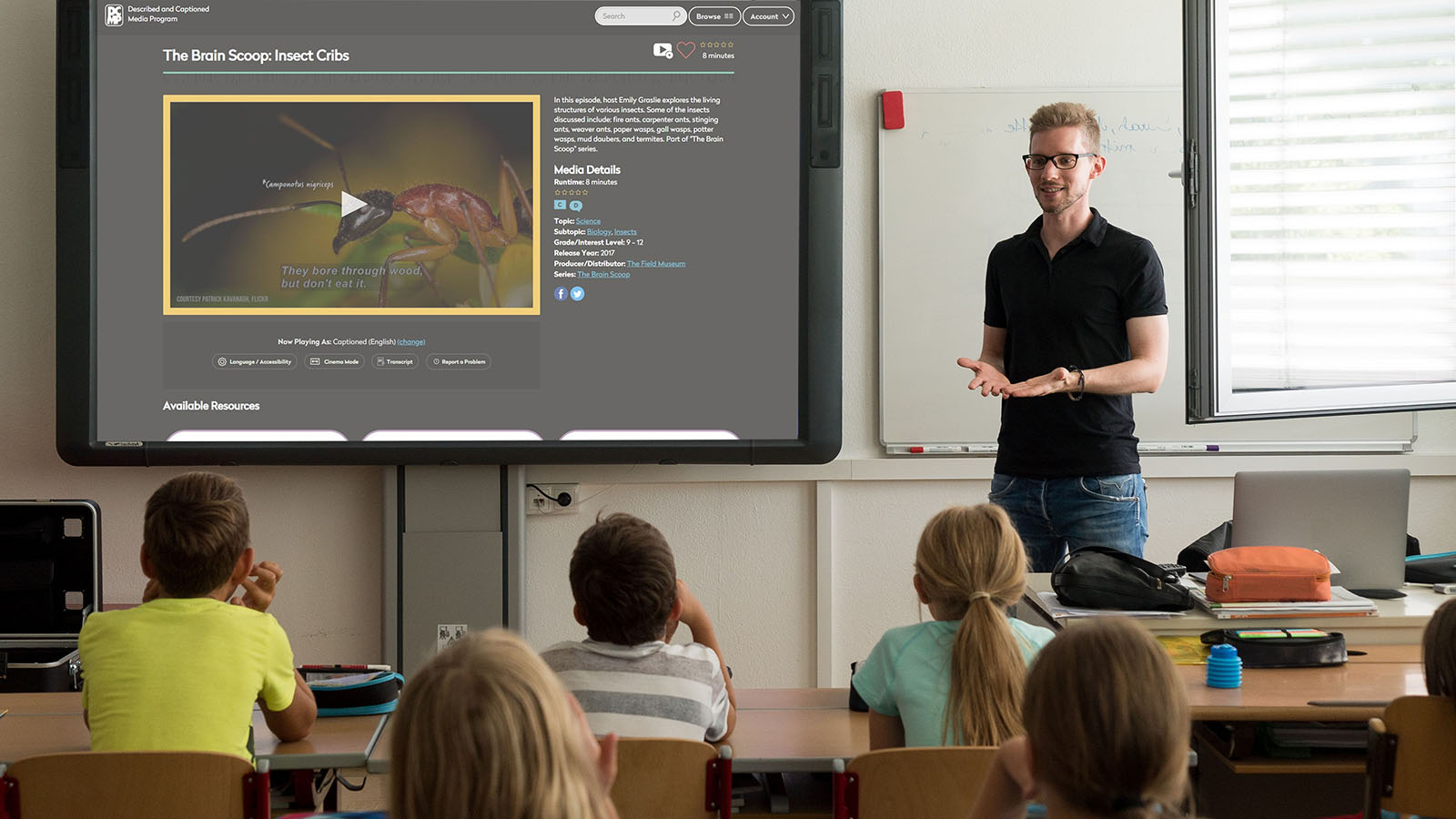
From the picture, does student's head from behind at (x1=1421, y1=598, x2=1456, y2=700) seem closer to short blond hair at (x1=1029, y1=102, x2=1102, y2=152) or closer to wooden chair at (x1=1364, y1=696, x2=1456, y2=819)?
wooden chair at (x1=1364, y1=696, x2=1456, y2=819)

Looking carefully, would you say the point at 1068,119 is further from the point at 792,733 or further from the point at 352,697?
the point at 352,697

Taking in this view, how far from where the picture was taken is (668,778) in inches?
68.5

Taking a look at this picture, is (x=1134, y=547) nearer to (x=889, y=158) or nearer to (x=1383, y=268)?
(x=1383, y=268)

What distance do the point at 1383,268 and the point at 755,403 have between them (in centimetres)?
174

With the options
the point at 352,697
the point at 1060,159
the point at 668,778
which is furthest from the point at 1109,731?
the point at 1060,159

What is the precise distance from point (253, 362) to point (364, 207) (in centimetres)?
57

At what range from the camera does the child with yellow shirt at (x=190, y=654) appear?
1.88m

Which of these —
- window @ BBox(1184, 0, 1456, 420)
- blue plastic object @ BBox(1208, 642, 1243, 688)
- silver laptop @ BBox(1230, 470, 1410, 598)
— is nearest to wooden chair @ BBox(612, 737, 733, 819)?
blue plastic object @ BBox(1208, 642, 1243, 688)

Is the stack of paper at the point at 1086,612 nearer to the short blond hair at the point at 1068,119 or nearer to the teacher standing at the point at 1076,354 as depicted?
the teacher standing at the point at 1076,354

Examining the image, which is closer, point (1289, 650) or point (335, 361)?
point (1289, 650)

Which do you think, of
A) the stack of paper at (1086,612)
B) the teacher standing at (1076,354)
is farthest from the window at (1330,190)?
the stack of paper at (1086,612)

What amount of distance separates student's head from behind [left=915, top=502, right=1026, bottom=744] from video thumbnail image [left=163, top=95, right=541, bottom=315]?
2.07m

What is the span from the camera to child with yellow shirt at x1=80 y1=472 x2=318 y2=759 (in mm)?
1883

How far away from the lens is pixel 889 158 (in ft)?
13.1
